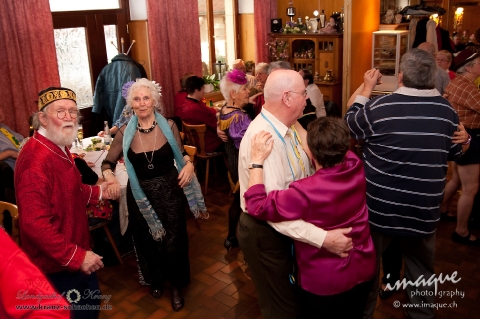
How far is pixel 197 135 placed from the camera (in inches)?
219

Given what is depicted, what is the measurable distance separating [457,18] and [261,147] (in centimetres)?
1001

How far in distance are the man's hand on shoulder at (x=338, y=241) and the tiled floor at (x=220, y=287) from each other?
1.42m

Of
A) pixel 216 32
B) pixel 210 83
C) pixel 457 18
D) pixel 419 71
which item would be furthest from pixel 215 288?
pixel 457 18

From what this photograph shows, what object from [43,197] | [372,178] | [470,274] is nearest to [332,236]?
[372,178]

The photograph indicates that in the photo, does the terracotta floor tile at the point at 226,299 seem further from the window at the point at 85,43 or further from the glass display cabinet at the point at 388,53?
the glass display cabinet at the point at 388,53

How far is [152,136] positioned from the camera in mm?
3162

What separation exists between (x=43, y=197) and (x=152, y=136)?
3.78ft

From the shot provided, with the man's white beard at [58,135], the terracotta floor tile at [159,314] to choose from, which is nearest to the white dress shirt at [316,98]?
the terracotta floor tile at [159,314]

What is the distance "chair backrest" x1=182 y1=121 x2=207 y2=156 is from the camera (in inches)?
211

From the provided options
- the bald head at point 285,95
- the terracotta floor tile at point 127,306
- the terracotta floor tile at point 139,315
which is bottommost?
the terracotta floor tile at point 139,315

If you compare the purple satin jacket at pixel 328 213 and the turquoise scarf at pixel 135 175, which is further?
the turquoise scarf at pixel 135 175

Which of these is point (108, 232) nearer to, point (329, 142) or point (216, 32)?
point (329, 142)

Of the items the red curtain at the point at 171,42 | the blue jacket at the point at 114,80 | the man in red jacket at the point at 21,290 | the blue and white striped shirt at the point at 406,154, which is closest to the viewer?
the man in red jacket at the point at 21,290

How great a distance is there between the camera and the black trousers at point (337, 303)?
6.72ft
